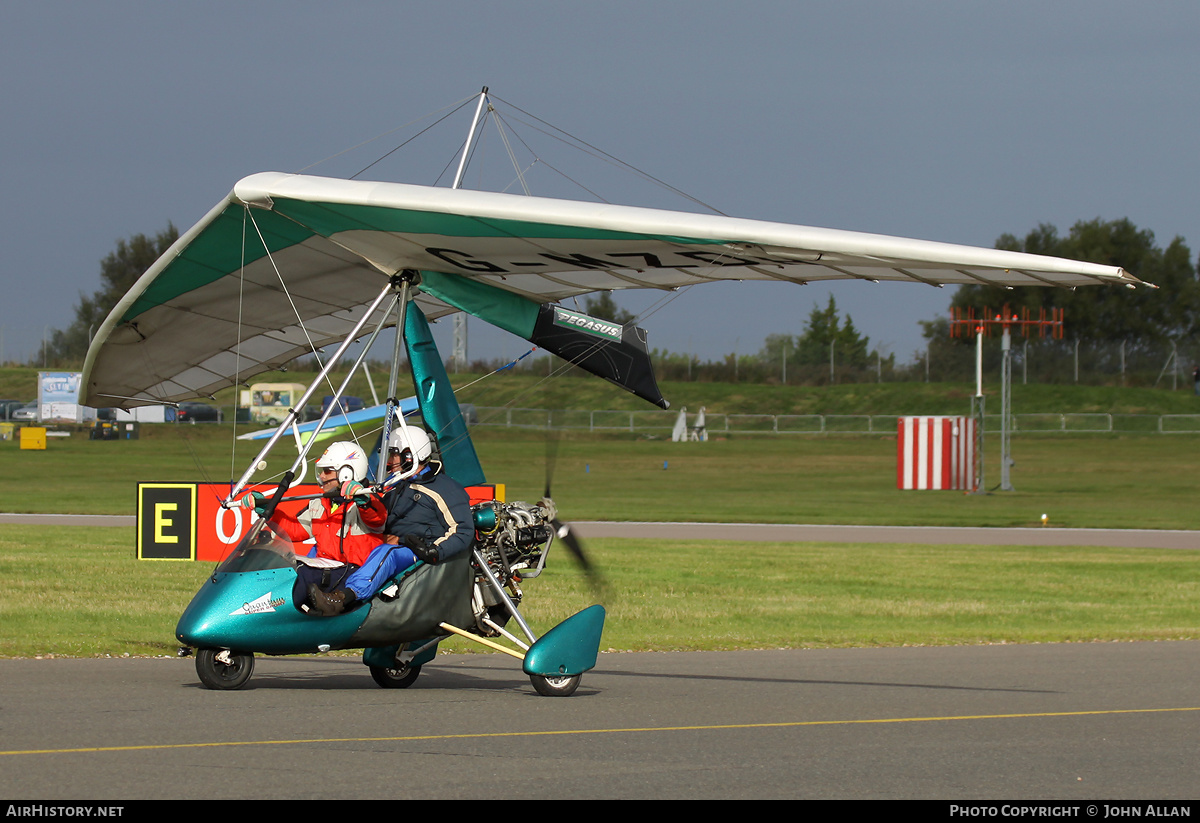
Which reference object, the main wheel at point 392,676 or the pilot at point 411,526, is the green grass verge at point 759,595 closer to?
the main wheel at point 392,676

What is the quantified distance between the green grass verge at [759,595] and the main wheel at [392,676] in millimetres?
2749

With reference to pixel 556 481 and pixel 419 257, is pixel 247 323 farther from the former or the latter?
pixel 556 481

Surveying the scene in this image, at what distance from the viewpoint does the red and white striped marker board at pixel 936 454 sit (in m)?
44.5

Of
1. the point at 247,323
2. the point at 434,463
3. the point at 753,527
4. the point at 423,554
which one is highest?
the point at 247,323

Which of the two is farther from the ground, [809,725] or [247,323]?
[247,323]

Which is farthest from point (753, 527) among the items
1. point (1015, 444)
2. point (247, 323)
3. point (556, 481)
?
point (1015, 444)

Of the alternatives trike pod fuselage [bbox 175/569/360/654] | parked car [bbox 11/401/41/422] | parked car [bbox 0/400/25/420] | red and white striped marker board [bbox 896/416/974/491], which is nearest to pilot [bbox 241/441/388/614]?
trike pod fuselage [bbox 175/569/360/654]

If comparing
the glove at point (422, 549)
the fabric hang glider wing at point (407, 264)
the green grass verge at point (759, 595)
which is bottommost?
the green grass verge at point (759, 595)

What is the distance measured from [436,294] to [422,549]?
2.44 meters

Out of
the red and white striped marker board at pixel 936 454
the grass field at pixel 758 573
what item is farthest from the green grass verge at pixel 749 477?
the red and white striped marker board at pixel 936 454

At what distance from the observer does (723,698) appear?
368 inches

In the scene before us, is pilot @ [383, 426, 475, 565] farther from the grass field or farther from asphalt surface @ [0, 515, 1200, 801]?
the grass field

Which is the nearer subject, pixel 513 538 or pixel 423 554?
pixel 423 554
